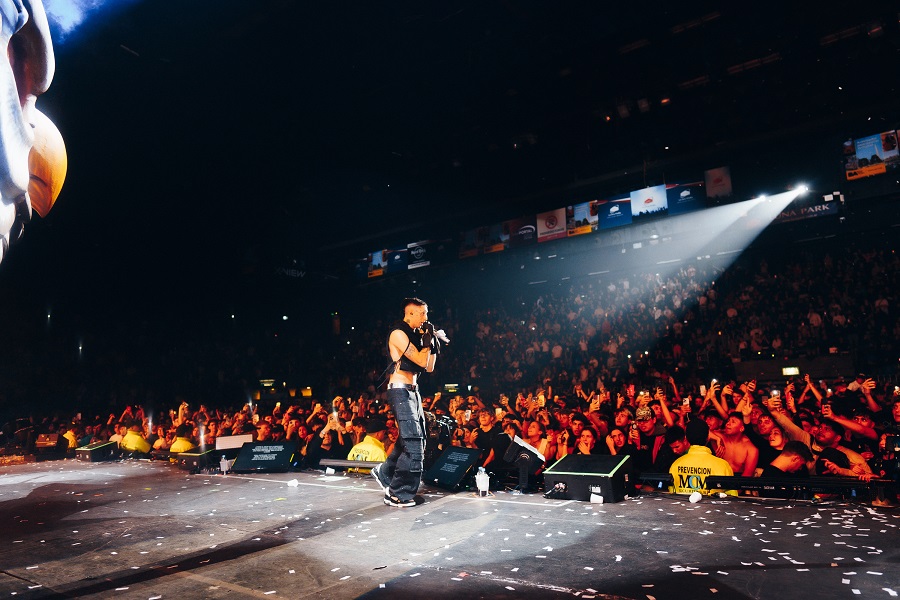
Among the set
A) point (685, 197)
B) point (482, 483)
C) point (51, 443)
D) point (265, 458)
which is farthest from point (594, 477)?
point (51, 443)

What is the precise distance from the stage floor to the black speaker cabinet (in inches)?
7.7

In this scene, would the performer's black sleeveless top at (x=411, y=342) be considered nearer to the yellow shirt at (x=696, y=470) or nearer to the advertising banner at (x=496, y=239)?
the yellow shirt at (x=696, y=470)

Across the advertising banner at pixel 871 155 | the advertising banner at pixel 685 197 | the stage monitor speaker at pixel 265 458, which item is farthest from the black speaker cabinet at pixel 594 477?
the advertising banner at pixel 871 155

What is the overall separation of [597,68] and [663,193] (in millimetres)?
6853

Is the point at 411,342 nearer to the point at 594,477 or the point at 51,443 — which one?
the point at 594,477

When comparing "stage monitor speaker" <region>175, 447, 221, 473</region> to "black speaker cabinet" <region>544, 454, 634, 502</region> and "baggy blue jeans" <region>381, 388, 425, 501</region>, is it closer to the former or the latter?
"baggy blue jeans" <region>381, 388, 425, 501</region>

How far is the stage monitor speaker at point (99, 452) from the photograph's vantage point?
11516 mm

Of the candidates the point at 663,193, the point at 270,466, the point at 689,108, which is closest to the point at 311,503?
the point at 270,466

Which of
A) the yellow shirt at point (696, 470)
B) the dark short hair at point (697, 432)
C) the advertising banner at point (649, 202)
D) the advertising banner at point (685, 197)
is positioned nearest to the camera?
the yellow shirt at point (696, 470)

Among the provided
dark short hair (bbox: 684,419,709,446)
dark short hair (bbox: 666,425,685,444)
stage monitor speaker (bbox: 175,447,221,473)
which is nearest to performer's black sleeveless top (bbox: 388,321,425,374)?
dark short hair (bbox: 666,425,685,444)

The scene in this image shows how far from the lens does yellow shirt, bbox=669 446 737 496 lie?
5383 mm

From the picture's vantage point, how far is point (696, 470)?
18.0 feet

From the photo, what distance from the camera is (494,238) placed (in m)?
19.9

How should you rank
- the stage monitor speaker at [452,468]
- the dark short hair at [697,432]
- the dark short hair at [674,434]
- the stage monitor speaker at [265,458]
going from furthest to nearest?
the stage monitor speaker at [265,458] → the dark short hair at [674,434] → the dark short hair at [697,432] → the stage monitor speaker at [452,468]
